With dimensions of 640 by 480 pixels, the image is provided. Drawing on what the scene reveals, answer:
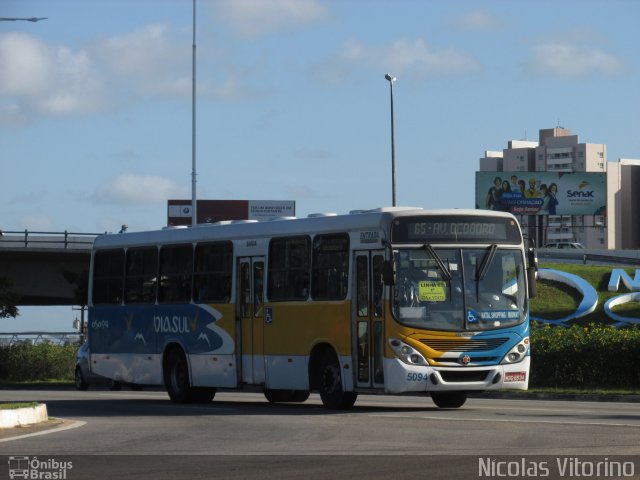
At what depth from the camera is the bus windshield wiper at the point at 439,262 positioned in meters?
21.0

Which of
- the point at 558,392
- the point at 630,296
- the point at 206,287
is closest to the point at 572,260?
the point at 630,296

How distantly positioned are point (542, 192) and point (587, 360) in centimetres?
6831

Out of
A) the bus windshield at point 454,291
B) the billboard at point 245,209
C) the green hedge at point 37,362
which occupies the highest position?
the billboard at point 245,209

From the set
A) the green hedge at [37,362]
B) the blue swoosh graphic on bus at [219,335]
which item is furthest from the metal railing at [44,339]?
the blue swoosh graphic on bus at [219,335]

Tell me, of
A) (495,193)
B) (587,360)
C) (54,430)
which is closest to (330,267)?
(54,430)

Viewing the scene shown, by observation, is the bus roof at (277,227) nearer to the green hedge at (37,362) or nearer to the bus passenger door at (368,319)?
the bus passenger door at (368,319)

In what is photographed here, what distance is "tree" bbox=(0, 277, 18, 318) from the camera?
52.3 meters

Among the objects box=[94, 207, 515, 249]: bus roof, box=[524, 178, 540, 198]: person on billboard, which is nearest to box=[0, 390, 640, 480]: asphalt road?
box=[94, 207, 515, 249]: bus roof

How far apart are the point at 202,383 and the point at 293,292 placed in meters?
3.17

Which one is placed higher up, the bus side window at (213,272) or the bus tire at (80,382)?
the bus side window at (213,272)

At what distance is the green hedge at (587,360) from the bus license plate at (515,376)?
10.1 m

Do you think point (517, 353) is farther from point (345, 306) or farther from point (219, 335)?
point (219, 335)

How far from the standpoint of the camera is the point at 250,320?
2406 centimetres

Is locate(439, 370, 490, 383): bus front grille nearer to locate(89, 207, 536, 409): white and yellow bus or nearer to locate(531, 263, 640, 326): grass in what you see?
locate(89, 207, 536, 409): white and yellow bus
